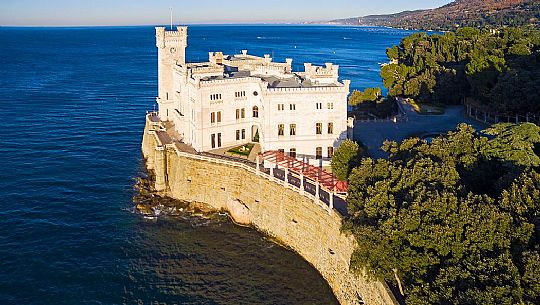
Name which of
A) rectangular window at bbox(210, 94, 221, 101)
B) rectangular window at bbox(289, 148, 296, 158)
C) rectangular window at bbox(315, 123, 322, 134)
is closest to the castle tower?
rectangular window at bbox(210, 94, 221, 101)

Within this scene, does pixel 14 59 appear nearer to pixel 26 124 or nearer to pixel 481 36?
pixel 26 124

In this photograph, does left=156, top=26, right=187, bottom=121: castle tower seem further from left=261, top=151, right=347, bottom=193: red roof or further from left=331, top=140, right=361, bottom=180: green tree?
left=331, top=140, right=361, bottom=180: green tree

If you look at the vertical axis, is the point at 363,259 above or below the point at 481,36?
below

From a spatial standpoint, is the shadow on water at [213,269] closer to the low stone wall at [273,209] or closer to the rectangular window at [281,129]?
the low stone wall at [273,209]

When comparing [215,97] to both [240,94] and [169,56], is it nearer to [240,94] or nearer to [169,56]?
[240,94]

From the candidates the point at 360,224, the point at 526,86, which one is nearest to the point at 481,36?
the point at 526,86
